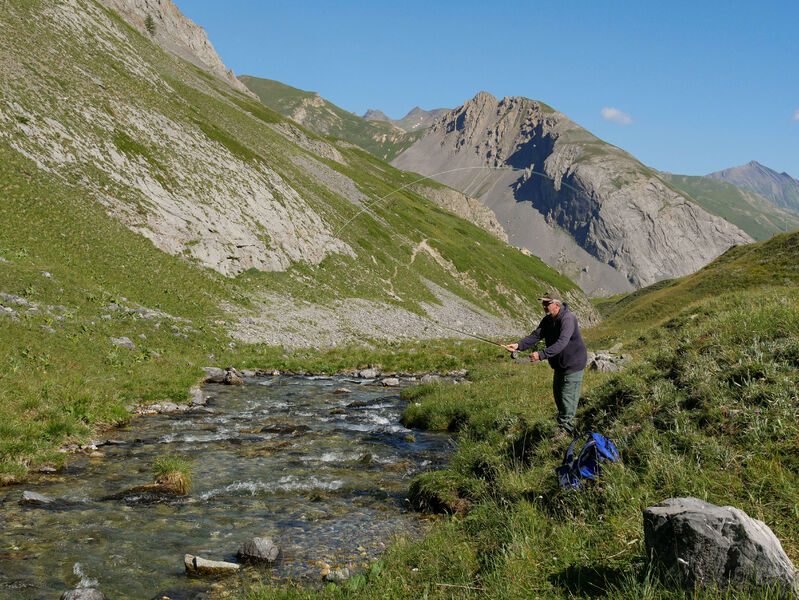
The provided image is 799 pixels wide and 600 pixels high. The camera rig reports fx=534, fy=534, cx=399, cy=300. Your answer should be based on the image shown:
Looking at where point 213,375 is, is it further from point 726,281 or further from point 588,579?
point 726,281

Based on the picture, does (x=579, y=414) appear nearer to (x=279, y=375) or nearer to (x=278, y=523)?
(x=278, y=523)

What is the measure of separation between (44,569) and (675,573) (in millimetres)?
8703

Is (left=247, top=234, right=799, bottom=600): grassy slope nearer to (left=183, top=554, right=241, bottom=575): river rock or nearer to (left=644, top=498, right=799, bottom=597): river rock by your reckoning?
(left=644, top=498, right=799, bottom=597): river rock

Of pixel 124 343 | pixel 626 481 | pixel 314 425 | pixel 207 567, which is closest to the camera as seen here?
pixel 626 481

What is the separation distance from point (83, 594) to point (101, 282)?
84.2 feet

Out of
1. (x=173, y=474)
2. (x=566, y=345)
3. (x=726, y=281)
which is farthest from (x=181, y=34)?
(x=566, y=345)

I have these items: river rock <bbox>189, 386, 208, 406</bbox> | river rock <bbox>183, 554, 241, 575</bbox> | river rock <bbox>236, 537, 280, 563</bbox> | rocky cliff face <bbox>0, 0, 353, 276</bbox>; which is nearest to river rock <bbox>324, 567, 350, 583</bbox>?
river rock <bbox>236, 537, 280, 563</bbox>

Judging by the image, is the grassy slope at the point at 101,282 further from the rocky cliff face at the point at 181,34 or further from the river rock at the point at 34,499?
the rocky cliff face at the point at 181,34

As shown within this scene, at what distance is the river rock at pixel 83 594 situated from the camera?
7.14 m

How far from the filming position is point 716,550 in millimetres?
5016

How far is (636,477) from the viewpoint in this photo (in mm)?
7605

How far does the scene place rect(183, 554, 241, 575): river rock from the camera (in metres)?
8.45

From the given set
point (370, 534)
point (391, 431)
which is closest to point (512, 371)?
point (391, 431)

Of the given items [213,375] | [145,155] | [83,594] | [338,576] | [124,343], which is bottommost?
[213,375]
